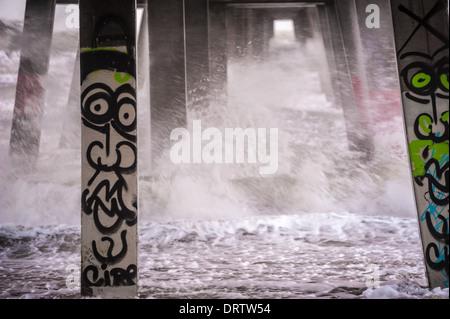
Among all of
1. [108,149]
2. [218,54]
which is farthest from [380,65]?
[108,149]

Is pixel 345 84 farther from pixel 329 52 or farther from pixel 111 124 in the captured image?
pixel 111 124

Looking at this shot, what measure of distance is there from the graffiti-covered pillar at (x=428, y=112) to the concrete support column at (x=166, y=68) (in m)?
5.62

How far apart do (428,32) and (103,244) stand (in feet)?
13.0

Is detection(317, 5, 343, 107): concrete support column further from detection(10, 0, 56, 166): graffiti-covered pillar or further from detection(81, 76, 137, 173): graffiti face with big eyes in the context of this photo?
detection(81, 76, 137, 173): graffiti face with big eyes

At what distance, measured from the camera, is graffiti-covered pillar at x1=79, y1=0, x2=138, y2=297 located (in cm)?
398

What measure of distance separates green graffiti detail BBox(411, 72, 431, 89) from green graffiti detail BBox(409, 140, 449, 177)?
1.92 ft

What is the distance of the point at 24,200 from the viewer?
28.6ft

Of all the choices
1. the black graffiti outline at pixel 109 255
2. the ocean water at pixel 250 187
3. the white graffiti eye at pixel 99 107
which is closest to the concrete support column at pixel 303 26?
the ocean water at pixel 250 187

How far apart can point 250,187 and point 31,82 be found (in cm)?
541

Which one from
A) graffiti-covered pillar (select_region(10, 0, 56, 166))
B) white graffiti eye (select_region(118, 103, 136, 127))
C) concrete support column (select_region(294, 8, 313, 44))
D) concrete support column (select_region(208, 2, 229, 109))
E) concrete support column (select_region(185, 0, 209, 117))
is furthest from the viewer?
concrete support column (select_region(294, 8, 313, 44))

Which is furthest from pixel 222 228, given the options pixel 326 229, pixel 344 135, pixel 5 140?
pixel 5 140

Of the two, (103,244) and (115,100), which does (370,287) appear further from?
(115,100)

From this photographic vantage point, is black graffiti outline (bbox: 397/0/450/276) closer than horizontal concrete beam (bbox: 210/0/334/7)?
Yes

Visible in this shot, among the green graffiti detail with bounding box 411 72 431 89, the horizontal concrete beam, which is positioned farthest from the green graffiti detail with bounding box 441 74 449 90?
the horizontal concrete beam
